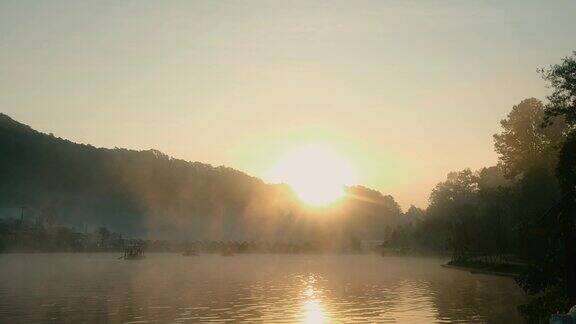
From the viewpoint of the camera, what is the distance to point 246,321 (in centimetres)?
4066

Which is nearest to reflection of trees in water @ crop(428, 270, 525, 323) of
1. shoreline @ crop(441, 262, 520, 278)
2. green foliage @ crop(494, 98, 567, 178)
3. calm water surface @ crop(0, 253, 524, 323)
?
calm water surface @ crop(0, 253, 524, 323)

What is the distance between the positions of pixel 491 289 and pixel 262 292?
25289 millimetres

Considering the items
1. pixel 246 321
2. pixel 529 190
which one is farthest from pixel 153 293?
pixel 529 190

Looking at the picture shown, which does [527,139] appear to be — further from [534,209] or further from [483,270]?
Result: [483,270]

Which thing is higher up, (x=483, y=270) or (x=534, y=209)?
(x=534, y=209)

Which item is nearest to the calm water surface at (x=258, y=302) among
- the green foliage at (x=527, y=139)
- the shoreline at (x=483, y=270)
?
the shoreline at (x=483, y=270)

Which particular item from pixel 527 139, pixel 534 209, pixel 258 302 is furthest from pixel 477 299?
pixel 527 139

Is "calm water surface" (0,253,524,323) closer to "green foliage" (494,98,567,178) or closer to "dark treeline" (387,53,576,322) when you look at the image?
"dark treeline" (387,53,576,322)

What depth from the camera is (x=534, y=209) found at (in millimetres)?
91625

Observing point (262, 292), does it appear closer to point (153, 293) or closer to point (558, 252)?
point (153, 293)

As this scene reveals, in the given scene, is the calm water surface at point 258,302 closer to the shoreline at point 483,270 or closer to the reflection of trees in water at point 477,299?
the reflection of trees in water at point 477,299

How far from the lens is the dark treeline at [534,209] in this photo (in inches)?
1199

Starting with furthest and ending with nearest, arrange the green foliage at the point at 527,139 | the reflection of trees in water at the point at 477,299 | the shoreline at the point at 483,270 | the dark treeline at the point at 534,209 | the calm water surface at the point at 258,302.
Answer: the green foliage at the point at 527,139 → the shoreline at the point at 483,270 → the reflection of trees in water at the point at 477,299 → the calm water surface at the point at 258,302 → the dark treeline at the point at 534,209

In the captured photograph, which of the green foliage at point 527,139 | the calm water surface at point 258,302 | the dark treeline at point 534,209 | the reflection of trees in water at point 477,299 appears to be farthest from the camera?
the green foliage at point 527,139
